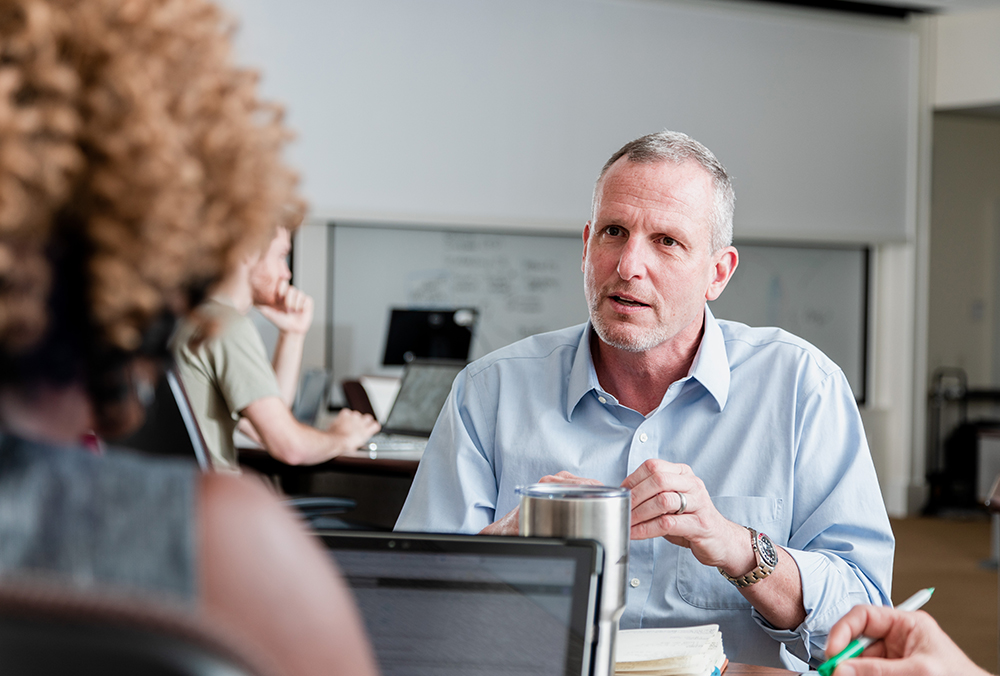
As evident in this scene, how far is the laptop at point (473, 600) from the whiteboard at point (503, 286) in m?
5.16

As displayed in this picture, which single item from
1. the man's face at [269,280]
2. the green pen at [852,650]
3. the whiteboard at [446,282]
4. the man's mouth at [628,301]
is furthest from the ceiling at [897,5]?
the green pen at [852,650]

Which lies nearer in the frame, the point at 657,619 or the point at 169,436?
the point at 657,619

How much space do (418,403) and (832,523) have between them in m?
2.12

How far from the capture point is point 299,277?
5895mm

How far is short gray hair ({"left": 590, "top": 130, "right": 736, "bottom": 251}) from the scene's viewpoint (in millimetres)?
1597

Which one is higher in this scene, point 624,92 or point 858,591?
point 624,92

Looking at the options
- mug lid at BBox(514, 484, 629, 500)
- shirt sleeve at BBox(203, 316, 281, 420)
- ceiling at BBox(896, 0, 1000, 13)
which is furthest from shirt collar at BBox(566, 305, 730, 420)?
ceiling at BBox(896, 0, 1000, 13)

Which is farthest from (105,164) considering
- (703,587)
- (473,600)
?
(703,587)

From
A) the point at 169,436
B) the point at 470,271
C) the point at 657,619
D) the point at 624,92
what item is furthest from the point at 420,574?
the point at 624,92

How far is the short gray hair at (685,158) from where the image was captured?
1.60 meters

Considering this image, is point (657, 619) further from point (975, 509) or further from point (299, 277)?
point (975, 509)

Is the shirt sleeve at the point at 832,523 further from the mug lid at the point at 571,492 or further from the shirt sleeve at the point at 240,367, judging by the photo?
the shirt sleeve at the point at 240,367

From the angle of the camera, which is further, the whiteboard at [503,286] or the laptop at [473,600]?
the whiteboard at [503,286]

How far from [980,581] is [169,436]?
4.52m
